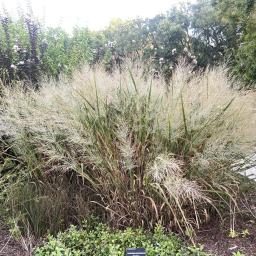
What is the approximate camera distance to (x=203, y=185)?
2762mm

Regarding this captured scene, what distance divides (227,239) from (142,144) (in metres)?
0.93

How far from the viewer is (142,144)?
9.33ft

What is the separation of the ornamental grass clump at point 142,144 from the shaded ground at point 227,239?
0.12 m

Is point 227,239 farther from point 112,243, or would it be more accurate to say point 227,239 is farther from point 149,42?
point 149,42

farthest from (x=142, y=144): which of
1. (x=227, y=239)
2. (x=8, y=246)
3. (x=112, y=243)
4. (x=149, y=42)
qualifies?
(x=149, y=42)

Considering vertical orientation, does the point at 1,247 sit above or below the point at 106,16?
below

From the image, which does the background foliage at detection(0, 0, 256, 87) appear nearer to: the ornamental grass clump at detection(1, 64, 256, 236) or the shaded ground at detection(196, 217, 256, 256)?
the ornamental grass clump at detection(1, 64, 256, 236)

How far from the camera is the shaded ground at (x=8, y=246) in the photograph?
265 centimetres

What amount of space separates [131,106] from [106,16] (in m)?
8.35

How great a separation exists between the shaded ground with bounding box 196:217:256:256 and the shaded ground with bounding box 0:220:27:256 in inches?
51.1

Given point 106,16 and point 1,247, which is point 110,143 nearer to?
point 1,247

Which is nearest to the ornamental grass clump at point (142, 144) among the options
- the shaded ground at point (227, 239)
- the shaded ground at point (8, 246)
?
the shaded ground at point (227, 239)

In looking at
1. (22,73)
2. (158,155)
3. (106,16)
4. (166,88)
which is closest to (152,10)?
(106,16)

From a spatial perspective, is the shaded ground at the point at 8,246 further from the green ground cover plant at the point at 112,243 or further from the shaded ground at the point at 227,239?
the shaded ground at the point at 227,239
